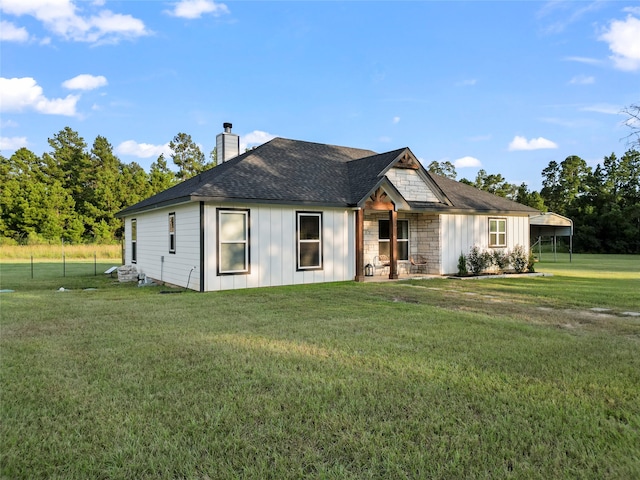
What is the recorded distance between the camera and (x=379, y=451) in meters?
2.57

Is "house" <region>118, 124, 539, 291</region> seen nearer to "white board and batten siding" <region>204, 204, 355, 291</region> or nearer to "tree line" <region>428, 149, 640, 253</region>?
"white board and batten siding" <region>204, 204, 355, 291</region>

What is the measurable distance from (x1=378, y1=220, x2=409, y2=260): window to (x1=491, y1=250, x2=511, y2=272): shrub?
3.44 metres

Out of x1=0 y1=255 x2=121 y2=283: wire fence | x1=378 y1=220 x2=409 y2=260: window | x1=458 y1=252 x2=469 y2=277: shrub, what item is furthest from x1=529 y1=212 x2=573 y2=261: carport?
x1=0 y1=255 x2=121 y2=283: wire fence

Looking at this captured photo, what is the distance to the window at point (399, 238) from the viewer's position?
14.6 m

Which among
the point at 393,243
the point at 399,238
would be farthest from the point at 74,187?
the point at 393,243

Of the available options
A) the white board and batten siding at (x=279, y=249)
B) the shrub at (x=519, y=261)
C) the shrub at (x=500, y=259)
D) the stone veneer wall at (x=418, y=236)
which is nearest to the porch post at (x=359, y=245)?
the white board and batten siding at (x=279, y=249)

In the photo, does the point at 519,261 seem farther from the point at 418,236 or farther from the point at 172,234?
the point at 172,234

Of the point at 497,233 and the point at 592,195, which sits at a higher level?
the point at 592,195

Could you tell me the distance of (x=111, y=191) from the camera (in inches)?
1495

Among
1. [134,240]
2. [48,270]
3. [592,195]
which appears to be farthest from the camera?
[592,195]

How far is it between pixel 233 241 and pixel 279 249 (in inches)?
54.2

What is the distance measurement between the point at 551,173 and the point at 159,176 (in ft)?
147

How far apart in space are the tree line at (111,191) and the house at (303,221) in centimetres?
2341

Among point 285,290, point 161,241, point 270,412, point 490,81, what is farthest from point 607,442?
point 490,81
